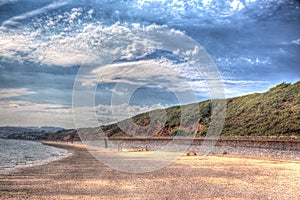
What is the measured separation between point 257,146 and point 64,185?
23.8m

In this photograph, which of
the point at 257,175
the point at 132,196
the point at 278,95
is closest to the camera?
the point at 132,196

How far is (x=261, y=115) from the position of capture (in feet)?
185

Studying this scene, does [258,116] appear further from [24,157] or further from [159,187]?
[159,187]

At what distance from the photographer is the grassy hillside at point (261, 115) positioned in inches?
1865

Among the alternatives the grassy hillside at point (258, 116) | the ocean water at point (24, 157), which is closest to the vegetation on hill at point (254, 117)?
the grassy hillside at point (258, 116)

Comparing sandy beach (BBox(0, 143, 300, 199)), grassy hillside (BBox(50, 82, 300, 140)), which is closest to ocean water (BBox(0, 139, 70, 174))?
sandy beach (BBox(0, 143, 300, 199))

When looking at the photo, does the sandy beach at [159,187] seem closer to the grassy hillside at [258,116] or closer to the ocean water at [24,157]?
the ocean water at [24,157]

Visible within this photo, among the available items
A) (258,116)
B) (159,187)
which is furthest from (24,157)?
(258,116)

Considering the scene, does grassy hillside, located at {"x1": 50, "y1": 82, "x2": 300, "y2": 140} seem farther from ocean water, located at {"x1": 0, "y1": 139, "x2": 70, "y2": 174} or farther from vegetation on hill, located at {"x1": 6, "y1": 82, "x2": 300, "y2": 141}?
ocean water, located at {"x1": 0, "y1": 139, "x2": 70, "y2": 174}

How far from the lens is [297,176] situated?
1719 cm

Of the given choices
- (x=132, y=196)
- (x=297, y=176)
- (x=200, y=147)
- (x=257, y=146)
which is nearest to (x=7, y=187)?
(x=132, y=196)

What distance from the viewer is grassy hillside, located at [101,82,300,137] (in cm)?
4738

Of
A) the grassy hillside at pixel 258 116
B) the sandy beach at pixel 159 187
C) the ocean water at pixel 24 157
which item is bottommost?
the ocean water at pixel 24 157

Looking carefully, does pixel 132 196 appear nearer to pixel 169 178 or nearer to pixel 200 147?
pixel 169 178
